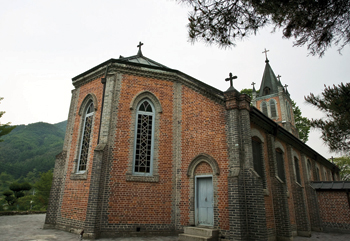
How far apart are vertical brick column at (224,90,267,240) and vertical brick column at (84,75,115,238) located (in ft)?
16.6

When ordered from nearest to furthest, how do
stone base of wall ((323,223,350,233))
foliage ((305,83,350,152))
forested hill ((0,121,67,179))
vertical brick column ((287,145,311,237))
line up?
foliage ((305,83,350,152)), vertical brick column ((287,145,311,237)), stone base of wall ((323,223,350,233)), forested hill ((0,121,67,179))

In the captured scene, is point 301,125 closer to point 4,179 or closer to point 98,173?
point 98,173

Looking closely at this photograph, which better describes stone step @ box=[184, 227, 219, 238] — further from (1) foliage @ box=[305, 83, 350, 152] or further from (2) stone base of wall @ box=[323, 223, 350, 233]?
(2) stone base of wall @ box=[323, 223, 350, 233]

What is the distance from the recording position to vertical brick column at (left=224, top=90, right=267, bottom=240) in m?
8.14

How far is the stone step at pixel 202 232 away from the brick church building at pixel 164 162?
0.11 ft

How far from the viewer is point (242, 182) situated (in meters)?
8.64

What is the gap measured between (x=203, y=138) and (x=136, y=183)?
349 centimetres

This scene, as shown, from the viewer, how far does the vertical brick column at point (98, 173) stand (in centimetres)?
871

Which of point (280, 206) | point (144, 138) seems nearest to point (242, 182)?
point (280, 206)

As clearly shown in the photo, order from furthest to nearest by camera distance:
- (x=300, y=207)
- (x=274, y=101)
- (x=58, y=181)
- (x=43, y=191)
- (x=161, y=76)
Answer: (x=43, y=191)
(x=274, y=101)
(x=300, y=207)
(x=161, y=76)
(x=58, y=181)

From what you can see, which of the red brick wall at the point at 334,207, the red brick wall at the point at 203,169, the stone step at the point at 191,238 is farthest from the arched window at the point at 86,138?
the red brick wall at the point at 334,207

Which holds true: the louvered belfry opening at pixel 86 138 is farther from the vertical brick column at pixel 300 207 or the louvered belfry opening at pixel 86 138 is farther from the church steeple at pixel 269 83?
the church steeple at pixel 269 83

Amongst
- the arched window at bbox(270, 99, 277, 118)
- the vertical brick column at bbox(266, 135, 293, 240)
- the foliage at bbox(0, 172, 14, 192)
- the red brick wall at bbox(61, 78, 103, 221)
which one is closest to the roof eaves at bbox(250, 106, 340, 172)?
the vertical brick column at bbox(266, 135, 293, 240)

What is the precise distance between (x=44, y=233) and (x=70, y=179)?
2.36m
